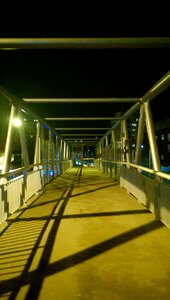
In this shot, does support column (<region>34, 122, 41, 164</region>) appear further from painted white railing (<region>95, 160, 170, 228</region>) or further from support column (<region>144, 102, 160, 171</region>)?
support column (<region>144, 102, 160, 171</region>)

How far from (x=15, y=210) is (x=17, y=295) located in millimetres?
4344

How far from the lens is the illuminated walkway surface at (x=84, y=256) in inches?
122

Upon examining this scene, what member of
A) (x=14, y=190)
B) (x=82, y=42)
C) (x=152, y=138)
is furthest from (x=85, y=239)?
(x=152, y=138)

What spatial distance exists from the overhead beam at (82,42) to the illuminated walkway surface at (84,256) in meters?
3.42

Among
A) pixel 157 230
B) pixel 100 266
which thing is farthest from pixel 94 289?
pixel 157 230

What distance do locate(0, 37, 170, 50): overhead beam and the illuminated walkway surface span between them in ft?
11.2

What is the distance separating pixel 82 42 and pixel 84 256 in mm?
3542

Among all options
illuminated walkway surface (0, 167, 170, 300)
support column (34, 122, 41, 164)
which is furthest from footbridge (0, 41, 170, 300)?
support column (34, 122, 41, 164)

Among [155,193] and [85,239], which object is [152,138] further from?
[85,239]

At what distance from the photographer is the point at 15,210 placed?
7.18m

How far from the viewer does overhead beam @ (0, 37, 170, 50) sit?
4750mm

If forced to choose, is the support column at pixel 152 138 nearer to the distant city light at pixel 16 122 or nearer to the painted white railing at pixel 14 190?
the painted white railing at pixel 14 190

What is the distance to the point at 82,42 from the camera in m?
4.83

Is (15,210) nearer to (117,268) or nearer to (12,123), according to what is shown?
(12,123)
